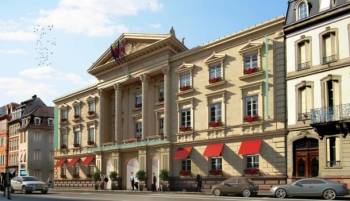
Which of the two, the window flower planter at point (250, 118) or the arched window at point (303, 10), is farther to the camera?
the window flower planter at point (250, 118)

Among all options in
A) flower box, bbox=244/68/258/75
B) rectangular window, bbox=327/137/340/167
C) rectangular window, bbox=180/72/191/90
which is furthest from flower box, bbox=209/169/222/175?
rectangular window, bbox=327/137/340/167

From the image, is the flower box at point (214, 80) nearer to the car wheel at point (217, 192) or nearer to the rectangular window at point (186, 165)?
the rectangular window at point (186, 165)

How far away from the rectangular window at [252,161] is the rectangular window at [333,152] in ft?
23.4

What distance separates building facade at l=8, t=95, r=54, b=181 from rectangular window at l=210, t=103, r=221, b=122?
55963mm

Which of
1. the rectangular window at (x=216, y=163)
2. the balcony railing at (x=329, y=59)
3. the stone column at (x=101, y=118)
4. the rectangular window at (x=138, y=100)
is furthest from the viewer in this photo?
the stone column at (x=101, y=118)

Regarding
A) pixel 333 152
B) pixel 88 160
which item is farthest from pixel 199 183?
pixel 88 160

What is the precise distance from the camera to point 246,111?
146 ft

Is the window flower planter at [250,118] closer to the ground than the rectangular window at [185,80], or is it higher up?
closer to the ground

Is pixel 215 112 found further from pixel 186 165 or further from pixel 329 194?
pixel 329 194

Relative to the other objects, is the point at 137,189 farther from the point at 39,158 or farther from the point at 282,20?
the point at 39,158

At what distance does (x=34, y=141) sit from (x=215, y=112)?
58.2 metres

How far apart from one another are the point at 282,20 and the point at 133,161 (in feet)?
76.0

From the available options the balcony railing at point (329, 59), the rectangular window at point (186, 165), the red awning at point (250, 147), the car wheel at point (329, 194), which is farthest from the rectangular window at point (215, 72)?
the car wheel at point (329, 194)

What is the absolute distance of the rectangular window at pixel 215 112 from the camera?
4709 centimetres
